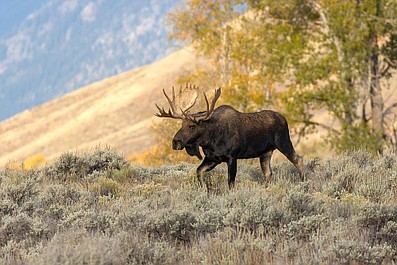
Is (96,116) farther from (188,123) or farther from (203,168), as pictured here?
(188,123)

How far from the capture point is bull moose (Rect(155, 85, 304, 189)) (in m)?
9.83

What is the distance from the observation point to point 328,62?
25.7 metres

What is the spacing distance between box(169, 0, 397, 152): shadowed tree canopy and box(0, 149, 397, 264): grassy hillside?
1472 cm

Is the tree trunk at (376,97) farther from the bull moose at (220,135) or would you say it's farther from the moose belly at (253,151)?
the bull moose at (220,135)

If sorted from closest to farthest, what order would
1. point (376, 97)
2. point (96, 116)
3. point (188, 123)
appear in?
point (188, 123), point (376, 97), point (96, 116)

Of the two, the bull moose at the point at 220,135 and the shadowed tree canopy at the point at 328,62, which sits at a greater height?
the shadowed tree canopy at the point at 328,62

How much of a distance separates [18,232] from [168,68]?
117m

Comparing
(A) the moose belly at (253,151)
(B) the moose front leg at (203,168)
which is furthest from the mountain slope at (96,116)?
(B) the moose front leg at (203,168)

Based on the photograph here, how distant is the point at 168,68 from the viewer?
12431 cm

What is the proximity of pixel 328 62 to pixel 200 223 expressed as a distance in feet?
63.3

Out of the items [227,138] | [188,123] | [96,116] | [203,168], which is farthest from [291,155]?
[96,116]

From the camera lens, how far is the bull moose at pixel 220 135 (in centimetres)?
983

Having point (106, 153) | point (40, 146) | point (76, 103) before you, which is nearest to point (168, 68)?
point (76, 103)

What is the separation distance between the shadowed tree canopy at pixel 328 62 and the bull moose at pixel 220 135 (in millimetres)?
15068
